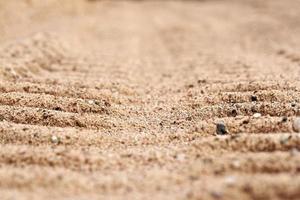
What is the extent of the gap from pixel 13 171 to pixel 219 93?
281 centimetres

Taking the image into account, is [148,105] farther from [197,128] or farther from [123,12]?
[123,12]

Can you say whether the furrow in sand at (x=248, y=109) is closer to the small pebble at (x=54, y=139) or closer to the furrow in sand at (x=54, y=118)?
the furrow in sand at (x=54, y=118)

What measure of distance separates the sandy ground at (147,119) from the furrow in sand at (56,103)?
0.5 inches

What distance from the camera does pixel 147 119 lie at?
18.2 ft

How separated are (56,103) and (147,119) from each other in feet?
3.18

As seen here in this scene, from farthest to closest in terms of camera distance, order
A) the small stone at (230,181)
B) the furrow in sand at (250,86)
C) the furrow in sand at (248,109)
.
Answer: the furrow in sand at (250,86)
the furrow in sand at (248,109)
the small stone at (230,181)

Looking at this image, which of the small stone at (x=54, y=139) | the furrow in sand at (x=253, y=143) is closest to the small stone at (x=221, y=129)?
the furrow in sand at (x=253, y=143)

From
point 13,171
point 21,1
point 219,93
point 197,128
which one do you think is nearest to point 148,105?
point 219,93

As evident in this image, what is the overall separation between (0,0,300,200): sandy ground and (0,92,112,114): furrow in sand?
1cm

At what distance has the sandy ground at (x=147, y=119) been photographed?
3828 mm

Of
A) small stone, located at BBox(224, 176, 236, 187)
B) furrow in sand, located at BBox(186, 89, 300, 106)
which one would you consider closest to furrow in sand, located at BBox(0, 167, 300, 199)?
small stone, located at BBox(224, 176, 236, 187)

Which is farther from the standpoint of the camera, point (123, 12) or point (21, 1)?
point (123, 12)

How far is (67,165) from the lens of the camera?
165 inches

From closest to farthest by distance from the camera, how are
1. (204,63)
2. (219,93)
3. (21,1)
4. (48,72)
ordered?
(219,93)
(48,72)
(204,63)
(21,1)
